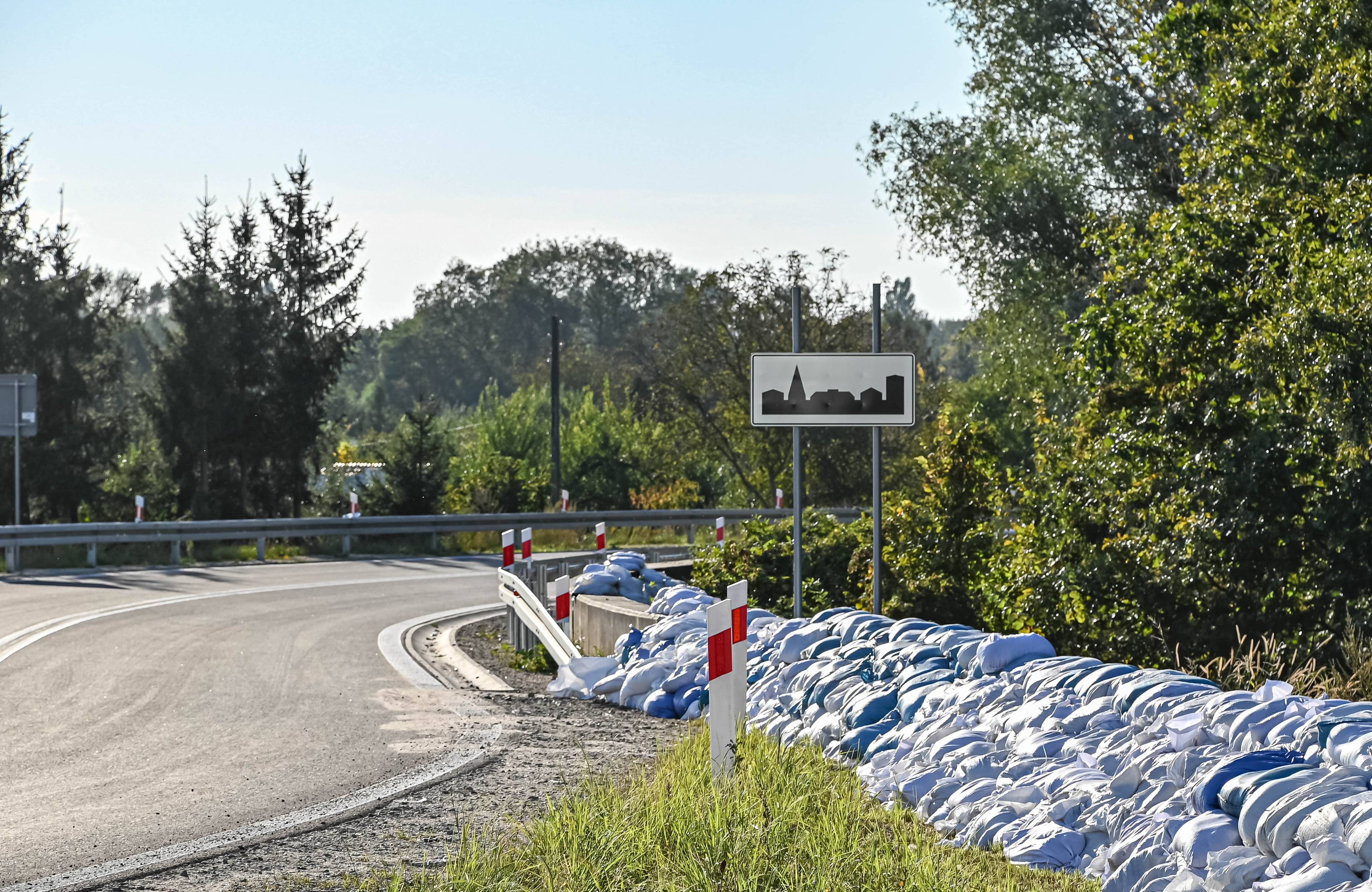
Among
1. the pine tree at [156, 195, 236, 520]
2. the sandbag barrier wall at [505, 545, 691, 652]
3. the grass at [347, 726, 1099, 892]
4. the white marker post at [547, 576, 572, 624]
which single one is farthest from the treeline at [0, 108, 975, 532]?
the grass at [347, 726, 1099, 892]

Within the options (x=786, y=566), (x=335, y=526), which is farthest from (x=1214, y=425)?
(x=335, y=526)

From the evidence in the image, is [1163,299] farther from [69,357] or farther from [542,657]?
[69,357]

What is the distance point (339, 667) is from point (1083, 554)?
20.1 ft

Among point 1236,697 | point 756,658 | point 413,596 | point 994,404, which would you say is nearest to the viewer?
point 1236,697

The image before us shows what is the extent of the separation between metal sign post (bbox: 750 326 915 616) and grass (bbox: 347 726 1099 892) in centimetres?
394

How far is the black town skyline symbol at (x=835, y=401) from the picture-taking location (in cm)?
971

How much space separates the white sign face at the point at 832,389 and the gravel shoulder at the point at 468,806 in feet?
7.51

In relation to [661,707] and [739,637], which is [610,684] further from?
[739,637]

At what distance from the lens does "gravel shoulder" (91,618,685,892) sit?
17.6 feet

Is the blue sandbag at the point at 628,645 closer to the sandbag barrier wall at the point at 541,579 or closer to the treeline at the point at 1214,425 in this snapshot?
the sandbag barrier wall at the point at 541,579

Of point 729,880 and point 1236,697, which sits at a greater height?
point 1236,697

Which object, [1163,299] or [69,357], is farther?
[69,357]

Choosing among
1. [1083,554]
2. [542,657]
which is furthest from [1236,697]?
[542,657]

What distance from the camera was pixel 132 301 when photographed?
3391 cm
